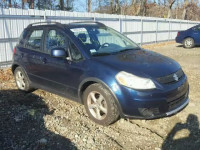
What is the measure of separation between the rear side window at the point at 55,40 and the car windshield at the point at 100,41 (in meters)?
0.25

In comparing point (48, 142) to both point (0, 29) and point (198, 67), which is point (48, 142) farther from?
point (198, 67)

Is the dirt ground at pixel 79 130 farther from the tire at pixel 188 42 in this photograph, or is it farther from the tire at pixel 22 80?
the tire at pixel 188 42

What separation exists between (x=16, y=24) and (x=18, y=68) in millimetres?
3474

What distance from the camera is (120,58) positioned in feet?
12.7

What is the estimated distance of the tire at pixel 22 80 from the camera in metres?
5.26

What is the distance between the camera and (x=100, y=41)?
4.33 m

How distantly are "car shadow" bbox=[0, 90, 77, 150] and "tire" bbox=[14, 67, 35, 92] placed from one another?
216 millimetres

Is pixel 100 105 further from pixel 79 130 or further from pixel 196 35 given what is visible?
pixel 196 35

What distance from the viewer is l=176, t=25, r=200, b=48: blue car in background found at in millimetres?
13656

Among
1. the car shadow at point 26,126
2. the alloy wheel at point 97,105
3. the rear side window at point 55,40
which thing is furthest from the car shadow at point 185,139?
the rear side window at point 55,40

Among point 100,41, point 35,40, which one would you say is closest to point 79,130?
point 100,41

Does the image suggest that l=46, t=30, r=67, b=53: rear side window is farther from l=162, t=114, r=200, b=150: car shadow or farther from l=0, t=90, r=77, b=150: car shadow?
l=162, t=114, r=200, b=150: car shadow

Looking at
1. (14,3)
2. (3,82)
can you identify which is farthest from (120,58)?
(14,3)

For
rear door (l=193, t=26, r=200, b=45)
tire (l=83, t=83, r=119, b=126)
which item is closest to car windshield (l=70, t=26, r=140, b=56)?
tire (l=83, t=83, r=119, b=126)
